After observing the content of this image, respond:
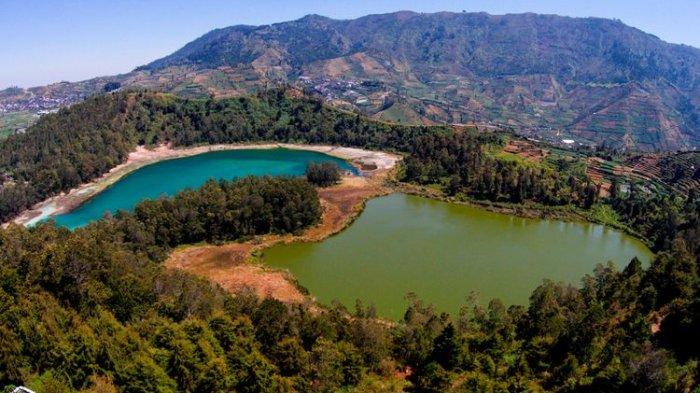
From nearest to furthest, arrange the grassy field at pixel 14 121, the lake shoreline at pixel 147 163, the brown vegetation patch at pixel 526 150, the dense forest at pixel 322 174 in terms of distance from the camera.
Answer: the lake shoreline at pixel 147 163 < the dense forest at pixel 322 174 < the brown vegetation patch at pixel 526 150 < the grassy field at pixel 14 121

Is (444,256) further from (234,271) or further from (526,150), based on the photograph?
(526,150)

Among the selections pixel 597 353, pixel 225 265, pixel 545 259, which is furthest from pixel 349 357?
pixel 545 259

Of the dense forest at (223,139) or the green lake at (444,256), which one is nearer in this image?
the green lake at (444,256)

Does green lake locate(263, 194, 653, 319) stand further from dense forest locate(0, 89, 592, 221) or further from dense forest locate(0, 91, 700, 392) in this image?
dense forest locate(0, 89, 592, 221)

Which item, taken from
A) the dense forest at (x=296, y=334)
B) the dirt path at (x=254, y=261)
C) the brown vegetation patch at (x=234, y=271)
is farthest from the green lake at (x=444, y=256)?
the dense forest at (x=296, y=334)

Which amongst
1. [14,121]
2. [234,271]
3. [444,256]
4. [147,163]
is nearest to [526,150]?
[444,256]

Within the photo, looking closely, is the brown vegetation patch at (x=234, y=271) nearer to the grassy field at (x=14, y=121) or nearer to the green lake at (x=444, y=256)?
the green lake at (x=444, y=256)

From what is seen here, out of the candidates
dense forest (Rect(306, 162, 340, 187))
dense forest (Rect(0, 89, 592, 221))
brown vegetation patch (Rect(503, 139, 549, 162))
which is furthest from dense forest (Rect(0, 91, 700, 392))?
brown vegetation patch (Rect(503, 139, 549, 162))
